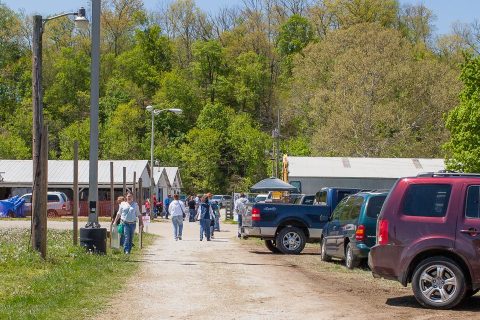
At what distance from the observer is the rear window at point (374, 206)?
18.8 meters

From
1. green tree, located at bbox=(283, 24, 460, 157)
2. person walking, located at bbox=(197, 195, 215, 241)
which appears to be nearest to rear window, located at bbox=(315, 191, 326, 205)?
person walking, located at bbox=(197, 195, 215, 241)

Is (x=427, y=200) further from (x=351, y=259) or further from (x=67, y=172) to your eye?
(x=67, y=172)

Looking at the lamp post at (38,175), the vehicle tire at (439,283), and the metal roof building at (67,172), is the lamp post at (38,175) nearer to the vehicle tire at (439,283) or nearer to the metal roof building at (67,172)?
the vehicle tire at (439,283)

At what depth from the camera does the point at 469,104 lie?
152 feet

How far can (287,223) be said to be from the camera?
25562 mm

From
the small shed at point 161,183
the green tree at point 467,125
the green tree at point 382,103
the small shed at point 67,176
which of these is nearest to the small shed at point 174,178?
the small shed at point 161,183

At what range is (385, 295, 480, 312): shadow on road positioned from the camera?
1280 centimetres

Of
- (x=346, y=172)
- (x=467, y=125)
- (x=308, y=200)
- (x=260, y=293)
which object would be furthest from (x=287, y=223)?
(x=467, y=125)

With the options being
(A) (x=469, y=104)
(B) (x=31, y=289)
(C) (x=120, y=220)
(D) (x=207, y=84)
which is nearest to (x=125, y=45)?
(D) (x=207, y=84)

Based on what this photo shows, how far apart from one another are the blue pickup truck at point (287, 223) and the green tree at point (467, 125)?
20477 mm

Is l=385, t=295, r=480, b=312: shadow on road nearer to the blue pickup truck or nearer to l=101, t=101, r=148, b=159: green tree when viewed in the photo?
the blue pickup truck

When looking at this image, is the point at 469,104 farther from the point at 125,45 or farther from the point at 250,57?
the point at 125,45

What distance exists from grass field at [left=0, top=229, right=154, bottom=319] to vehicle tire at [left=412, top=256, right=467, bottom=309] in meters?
4.48

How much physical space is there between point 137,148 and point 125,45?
2462cm
